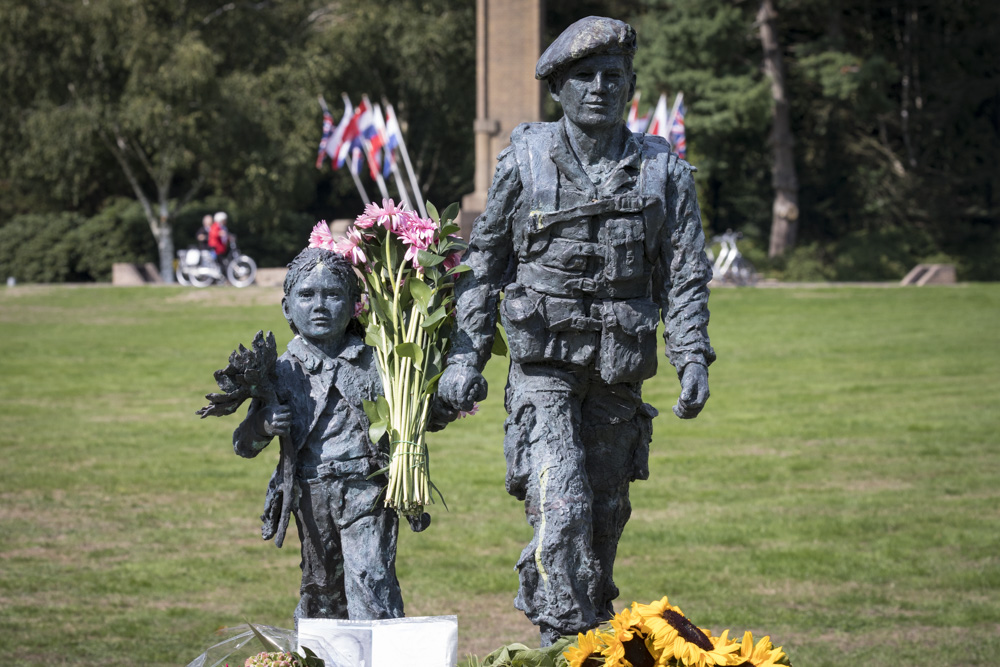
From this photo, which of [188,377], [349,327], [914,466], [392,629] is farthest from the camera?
[188,377]

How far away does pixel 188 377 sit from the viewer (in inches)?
712

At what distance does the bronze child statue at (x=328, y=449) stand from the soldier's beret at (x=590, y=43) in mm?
1135

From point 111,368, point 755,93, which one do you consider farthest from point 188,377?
point 755,93

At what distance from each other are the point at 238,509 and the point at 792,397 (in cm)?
768

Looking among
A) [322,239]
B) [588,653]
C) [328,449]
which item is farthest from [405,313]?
[588,653]

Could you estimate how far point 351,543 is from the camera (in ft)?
16.7

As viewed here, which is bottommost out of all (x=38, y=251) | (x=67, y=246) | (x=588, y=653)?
(x=588, y=653)

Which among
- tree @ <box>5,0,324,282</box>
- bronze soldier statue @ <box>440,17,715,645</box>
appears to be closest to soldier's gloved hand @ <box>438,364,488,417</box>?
bronze soldier statue @ <box>440,17,715,645</box>

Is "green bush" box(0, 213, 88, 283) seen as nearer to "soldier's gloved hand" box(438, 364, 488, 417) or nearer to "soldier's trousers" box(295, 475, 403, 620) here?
"soldier's trousers" box(295, 475, 403, 620)

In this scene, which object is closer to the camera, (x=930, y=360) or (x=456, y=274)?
(x=456, y=274)

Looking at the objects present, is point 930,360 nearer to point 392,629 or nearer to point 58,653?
point 58,653

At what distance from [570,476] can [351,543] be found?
0.87 metres

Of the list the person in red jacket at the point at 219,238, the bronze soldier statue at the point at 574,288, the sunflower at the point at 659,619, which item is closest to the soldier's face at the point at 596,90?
the bronze soldier statue at the point at 574,288

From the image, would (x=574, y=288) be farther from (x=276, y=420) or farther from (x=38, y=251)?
(x=38, y=251)
